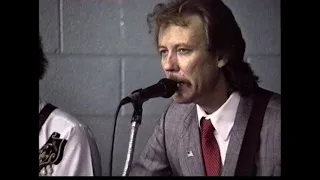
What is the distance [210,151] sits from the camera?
1849 mm

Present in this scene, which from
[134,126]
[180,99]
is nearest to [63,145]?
[134,126]

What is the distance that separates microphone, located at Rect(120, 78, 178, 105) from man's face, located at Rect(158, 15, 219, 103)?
0.07 feet

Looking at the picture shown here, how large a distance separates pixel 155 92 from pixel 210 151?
26 cm

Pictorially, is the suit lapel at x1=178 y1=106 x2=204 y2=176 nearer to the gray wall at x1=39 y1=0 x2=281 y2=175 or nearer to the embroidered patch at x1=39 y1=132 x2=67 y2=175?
the gray wall at x1=39 y1=0 x2=281 y2=175

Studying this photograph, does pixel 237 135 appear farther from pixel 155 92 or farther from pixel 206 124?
pixel 155 92

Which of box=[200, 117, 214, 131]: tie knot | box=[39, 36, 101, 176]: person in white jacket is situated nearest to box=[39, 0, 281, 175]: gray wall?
box=[39, 36, 101, 176]: person in white jacket

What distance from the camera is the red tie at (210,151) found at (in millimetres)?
1842

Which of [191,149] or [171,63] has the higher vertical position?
[171,63]

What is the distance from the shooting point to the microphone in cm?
179

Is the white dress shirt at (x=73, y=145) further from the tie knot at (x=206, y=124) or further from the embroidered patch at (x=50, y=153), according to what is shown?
the tie knot at (x=206, y=124)

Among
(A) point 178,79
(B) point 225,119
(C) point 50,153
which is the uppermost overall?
(A) point 178,79

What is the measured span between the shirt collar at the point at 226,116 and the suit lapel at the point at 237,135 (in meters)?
0.01
